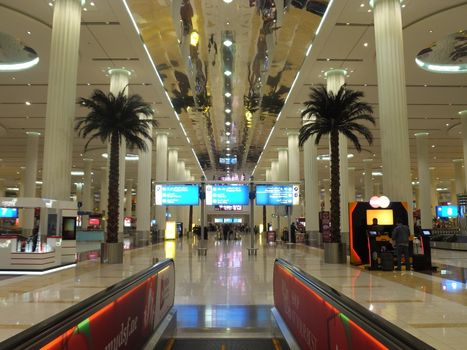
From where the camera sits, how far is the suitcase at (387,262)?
42.3 feet

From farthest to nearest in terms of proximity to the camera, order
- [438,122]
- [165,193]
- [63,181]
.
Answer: [438,122] < [165,193] < [63,181]

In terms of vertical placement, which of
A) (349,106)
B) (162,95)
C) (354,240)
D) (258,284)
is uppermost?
(162,95)

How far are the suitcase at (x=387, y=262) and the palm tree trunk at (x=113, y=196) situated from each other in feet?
→ 30.4

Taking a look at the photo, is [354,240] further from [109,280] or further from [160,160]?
[160,160]

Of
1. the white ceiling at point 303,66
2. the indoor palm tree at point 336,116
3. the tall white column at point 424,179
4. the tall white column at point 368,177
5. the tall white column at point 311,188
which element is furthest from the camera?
the tall white column at point 368,177

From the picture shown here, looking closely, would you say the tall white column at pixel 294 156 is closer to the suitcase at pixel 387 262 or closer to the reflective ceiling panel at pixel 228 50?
the reflective ceiling panel at pixel 228 50

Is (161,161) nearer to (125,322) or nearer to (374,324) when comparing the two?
(125,322)

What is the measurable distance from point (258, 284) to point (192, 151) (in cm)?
3278

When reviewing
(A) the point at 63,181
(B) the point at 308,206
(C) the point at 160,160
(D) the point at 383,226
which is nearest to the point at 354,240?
(D) the point at 383,226

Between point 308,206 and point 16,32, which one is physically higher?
point 16,32

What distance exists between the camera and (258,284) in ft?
34.4

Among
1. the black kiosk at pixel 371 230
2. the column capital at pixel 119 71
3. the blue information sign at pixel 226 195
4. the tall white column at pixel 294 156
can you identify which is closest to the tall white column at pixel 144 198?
the blue information sign at pixel 226 195

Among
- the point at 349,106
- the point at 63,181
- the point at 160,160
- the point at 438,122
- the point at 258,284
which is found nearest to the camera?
the point at 258,284

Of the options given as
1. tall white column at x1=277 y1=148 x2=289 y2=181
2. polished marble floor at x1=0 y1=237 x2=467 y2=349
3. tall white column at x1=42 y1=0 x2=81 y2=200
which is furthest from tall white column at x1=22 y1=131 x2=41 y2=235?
polished marble floor at x1=0 y1=237 x2=467 y2=349
